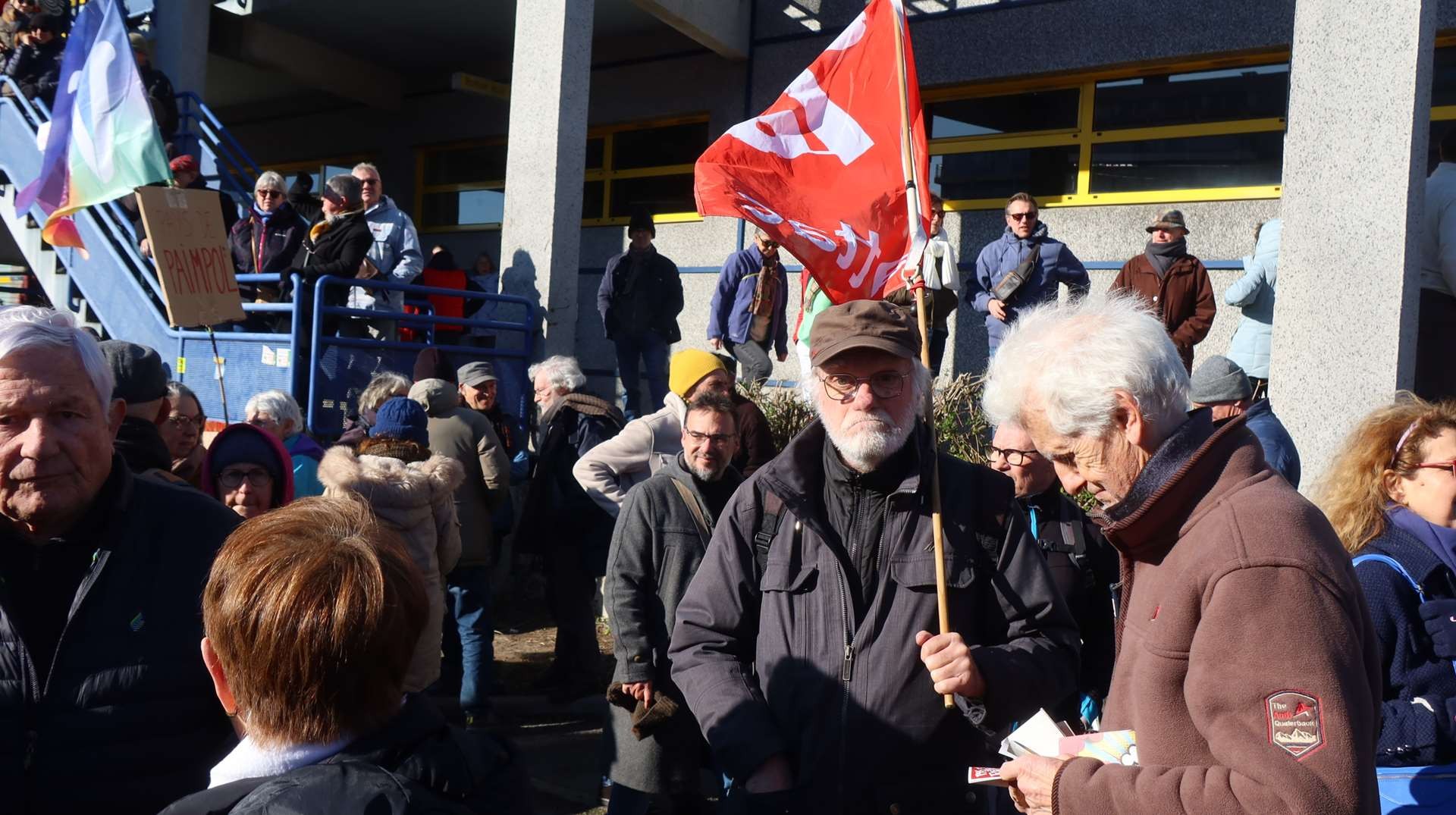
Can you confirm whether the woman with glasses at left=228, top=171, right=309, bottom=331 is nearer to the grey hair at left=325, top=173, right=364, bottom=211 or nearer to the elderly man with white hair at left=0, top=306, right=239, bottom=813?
the grey hair at left=325, top=173, right=364, bottom=211

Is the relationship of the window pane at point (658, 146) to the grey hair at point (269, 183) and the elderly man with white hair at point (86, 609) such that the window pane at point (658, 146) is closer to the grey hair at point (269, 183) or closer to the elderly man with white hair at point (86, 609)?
the grey hair at point (269, 183)

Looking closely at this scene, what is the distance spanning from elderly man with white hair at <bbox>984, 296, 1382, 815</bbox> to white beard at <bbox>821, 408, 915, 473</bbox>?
58cm

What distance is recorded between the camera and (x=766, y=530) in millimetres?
3025

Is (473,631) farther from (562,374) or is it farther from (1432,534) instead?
(1432,534)

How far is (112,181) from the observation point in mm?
7125

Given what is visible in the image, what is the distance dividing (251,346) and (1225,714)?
809 centimetres

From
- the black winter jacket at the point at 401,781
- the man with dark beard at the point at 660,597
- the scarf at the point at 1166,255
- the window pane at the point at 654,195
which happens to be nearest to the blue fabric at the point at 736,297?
the scarf at the point at 1166,255

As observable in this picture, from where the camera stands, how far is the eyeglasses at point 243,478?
159 inches

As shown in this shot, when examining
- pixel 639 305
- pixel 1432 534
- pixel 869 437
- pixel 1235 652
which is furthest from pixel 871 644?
pixel 639 305

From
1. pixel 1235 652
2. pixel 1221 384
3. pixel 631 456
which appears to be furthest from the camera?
pixel 631 456

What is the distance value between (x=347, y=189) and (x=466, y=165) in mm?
6809

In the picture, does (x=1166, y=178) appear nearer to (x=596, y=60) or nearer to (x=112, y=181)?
(x=596, y=60)

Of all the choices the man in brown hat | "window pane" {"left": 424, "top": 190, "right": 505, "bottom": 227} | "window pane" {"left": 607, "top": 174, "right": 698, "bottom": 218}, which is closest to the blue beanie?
the man in brown hat

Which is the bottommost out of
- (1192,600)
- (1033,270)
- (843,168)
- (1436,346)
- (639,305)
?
(1192,600)
